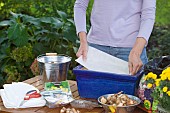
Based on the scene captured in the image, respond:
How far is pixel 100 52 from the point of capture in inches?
92.4

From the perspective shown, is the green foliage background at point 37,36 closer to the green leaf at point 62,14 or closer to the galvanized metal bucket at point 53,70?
the green leaf at point 62,14

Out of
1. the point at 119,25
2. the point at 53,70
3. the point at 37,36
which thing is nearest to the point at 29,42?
the point at 37,36

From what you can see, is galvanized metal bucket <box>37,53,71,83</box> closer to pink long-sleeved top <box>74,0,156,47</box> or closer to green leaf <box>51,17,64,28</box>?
pink long-sleeved top <box>74,0,156,47</box>

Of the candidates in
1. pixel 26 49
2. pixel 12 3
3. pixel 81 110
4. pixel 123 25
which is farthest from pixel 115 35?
pixel 12 3

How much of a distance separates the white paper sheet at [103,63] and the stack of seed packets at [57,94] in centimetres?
16

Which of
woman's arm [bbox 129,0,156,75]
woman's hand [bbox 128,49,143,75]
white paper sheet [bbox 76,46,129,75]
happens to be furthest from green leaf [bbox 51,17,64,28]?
woman's hand [bbox 128,49,143,75]

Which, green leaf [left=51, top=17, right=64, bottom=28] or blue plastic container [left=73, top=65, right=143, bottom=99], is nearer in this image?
blue plastic container [left=73, top=65, right=143, bottom=99]

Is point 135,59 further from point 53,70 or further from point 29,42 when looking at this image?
point 29,42

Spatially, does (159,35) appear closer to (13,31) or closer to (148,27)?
(13,31)

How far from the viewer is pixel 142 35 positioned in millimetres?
2223

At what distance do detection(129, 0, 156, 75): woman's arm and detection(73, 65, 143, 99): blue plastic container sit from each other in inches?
2.0

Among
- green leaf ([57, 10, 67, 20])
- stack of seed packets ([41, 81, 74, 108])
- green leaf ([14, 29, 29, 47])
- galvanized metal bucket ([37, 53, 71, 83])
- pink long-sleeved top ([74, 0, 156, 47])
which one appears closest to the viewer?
stack of seed packets ([41, 81, 74, 108])

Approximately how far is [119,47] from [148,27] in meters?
0.22

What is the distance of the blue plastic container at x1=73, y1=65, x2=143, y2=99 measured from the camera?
2.17 metres
